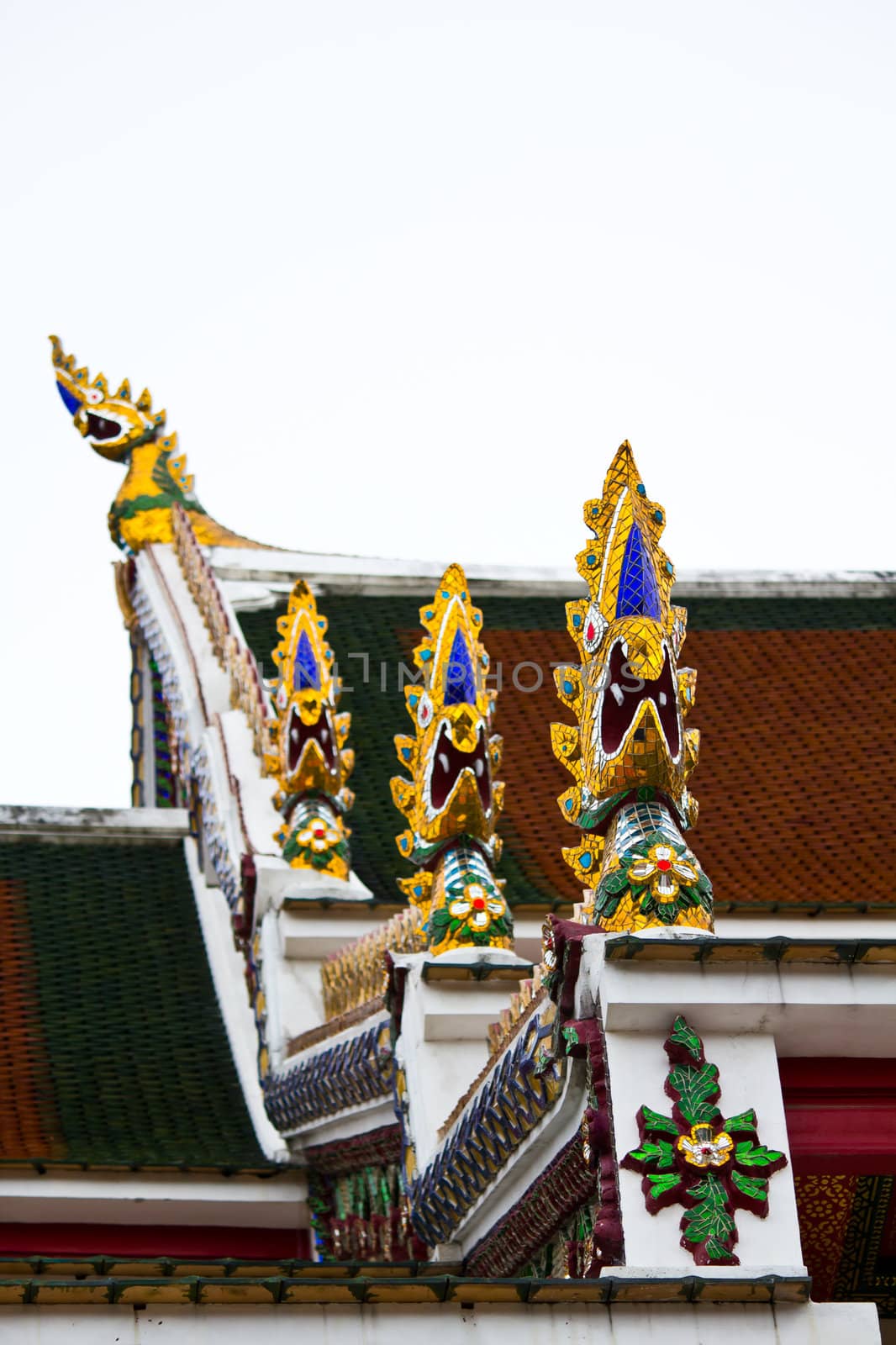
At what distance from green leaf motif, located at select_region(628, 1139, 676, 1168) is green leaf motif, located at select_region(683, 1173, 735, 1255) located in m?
0.07

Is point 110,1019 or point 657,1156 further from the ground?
point 110,1019

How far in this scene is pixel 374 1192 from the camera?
8.09 m

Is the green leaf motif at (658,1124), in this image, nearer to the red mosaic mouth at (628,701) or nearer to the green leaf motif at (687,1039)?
the green leaf motif at (687,1039)

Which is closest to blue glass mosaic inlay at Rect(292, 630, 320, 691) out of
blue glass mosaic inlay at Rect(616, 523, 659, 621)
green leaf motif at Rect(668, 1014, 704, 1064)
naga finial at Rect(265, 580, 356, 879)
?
naga finial at Rect(265, 580, 356, 879)

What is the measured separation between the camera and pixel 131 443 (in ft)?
46.2

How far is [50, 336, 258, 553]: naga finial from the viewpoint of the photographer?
13852mm

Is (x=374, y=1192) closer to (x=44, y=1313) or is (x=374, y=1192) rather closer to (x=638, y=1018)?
(x=638, y=1018)

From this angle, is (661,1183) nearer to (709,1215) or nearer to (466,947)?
(709,1215)

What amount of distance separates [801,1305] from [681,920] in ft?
3.01

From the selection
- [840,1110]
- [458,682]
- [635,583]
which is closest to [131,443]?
[458,682]

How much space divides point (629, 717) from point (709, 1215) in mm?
1197

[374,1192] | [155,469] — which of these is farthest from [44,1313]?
[155,469]

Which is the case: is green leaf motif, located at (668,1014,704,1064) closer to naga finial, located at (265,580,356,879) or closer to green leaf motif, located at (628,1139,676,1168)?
green leaf motif, located at (628,1139,676,1168)

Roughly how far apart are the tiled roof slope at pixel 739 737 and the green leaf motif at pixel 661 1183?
4.00 meters
